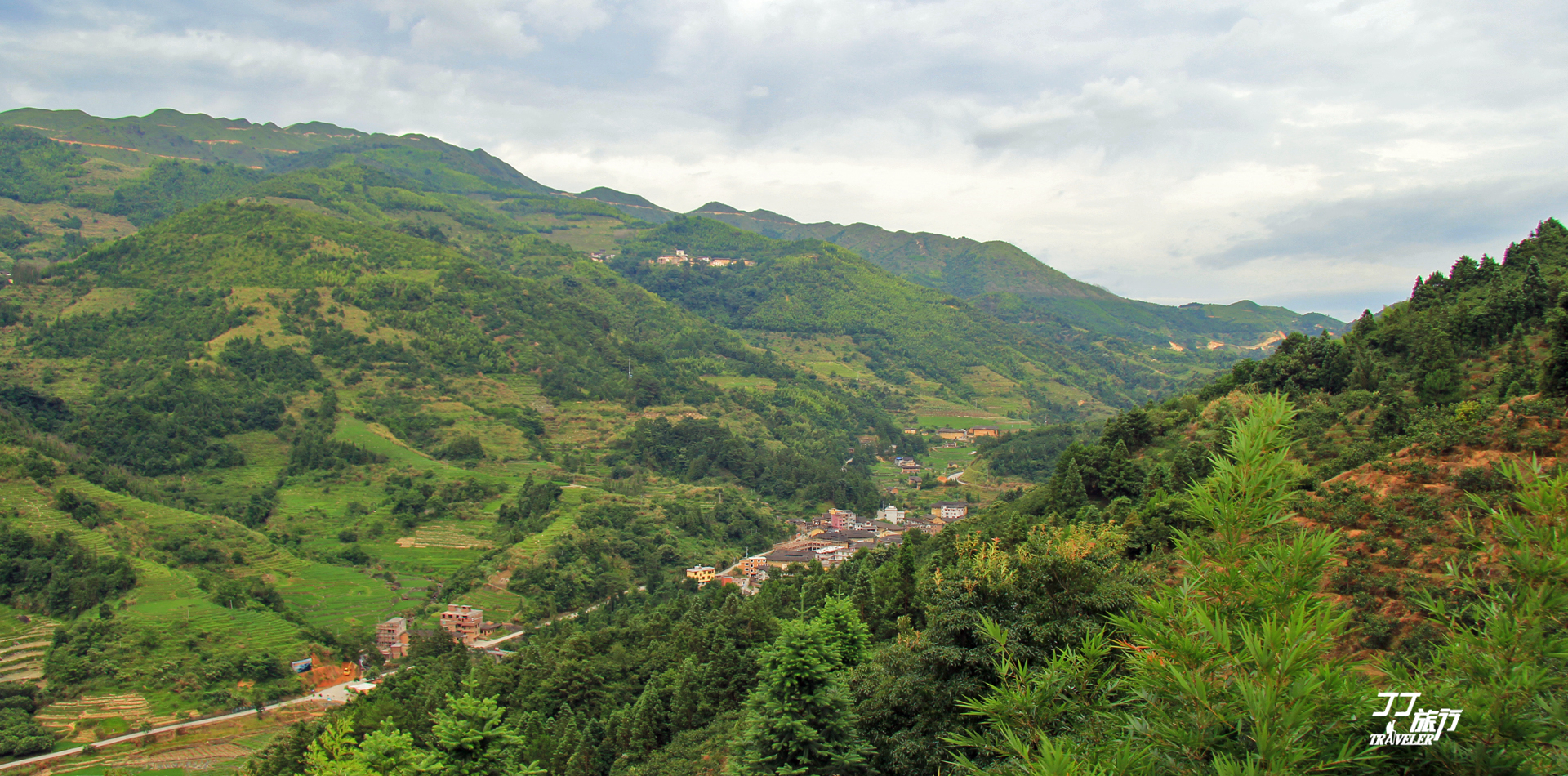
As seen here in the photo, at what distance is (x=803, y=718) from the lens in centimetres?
1504

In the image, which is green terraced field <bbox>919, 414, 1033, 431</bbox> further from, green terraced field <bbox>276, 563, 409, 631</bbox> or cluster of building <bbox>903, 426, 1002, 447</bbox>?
green terraced field <bbox>276, 563, 409, 631</bbox>

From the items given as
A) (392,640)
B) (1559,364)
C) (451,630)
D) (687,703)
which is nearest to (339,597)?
(392,640)

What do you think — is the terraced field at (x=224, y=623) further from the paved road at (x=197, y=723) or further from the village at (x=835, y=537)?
the village at (x=835, y=537)

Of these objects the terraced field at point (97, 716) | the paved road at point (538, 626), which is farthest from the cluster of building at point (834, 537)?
the terraced field at point (97, 716)

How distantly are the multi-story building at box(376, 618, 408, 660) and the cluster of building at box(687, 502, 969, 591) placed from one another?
59.7ft

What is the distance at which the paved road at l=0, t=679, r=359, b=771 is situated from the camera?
109 feet

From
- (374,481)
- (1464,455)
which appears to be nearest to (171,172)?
(374,481)

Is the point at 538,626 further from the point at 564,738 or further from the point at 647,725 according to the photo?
the point at 647,725

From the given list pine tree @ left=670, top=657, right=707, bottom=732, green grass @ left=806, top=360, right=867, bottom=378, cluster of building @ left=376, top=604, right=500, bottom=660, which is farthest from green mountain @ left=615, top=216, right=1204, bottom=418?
pine tree @ left=670, top=657, right=707, bottom=732

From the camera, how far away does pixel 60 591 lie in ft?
135

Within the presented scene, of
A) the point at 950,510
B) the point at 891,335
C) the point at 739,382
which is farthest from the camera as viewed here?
the point at 891,335

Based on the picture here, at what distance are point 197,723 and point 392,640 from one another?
33.8 feet

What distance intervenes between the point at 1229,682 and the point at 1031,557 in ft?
25.9

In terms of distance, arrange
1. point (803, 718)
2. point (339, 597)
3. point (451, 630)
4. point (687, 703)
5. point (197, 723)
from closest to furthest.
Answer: point (803, 718) < point (687, 703) < point (197, 723) < point (451, 630) < point (339, 597)
